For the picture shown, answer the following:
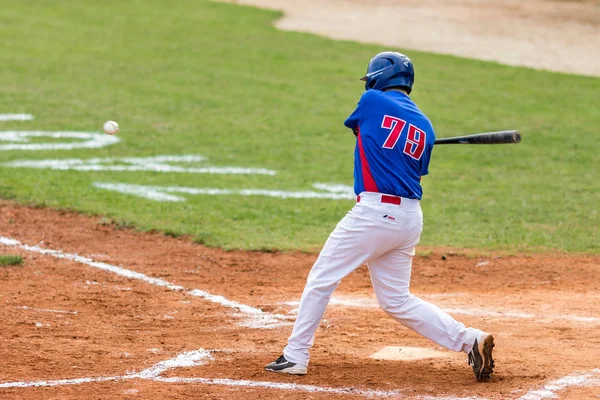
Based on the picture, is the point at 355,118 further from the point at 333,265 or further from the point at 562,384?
the point at 562,384

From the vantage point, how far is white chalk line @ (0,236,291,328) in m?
7.31

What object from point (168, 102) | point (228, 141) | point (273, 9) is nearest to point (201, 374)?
point (228, 141)

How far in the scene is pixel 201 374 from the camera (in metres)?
5.94

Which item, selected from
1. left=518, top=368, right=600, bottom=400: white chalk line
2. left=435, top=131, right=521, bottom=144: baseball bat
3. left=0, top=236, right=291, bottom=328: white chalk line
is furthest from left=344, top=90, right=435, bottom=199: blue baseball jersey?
left=0, top=236, right=291, bottom=328: white chalk line

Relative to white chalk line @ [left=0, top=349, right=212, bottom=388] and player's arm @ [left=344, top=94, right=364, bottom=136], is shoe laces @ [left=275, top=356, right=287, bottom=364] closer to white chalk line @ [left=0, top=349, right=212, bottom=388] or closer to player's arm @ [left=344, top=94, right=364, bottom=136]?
white chalk line @ [left=0, top=349, right=212, bottom=388]

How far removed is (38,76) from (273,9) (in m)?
9.36

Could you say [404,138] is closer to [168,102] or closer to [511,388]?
[511,388]

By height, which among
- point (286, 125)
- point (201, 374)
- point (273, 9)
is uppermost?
point (273, 9)

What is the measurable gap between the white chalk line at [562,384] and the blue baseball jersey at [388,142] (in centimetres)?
140

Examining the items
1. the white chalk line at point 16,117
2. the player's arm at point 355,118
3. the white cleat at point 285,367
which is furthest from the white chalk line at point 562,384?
the white chalk line at point 16,117

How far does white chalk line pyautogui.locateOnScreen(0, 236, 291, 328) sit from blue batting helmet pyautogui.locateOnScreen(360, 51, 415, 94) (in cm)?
222

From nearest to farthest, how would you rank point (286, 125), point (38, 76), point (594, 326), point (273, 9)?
point (594, 326) < point (286, 125) < point (38, 76) < point (273, 9)

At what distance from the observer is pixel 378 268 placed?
6098mm

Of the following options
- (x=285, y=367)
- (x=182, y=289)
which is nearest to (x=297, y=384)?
(x=285, y=367)
